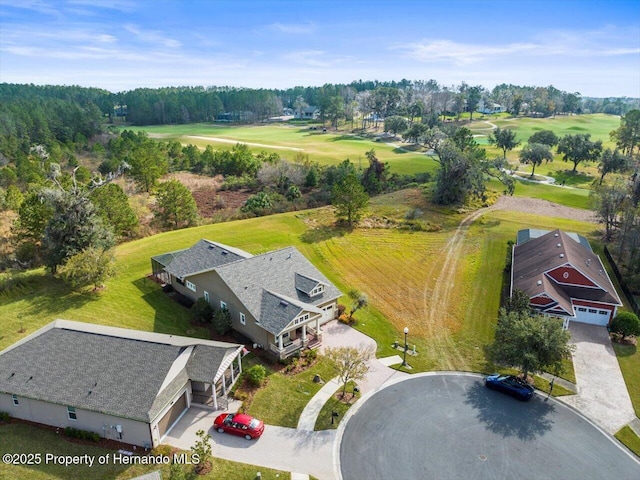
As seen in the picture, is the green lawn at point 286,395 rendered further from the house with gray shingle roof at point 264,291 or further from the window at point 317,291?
the window at point 317,291

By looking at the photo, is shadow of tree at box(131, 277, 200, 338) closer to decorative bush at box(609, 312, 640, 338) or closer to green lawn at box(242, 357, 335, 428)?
green lawn at box(242, 357, 335, 428)

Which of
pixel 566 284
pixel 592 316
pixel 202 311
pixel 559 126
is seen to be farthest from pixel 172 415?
pixel 559 126

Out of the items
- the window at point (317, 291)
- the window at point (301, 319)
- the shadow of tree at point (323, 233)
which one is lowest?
the shadow of tree at point (323, 233)

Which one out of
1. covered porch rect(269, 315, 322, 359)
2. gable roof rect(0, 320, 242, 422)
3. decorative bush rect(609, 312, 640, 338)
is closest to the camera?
gable roof rect(0, 320, 242, 422)

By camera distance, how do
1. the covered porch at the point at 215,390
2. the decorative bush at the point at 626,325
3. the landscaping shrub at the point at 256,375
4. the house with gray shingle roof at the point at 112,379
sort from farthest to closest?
the decorative bush at the point at 626,325, the landscaping shrub at the point at 256,375, the covered porch at the point at 215,390, the house with gray shingle roof at the point at 112,379

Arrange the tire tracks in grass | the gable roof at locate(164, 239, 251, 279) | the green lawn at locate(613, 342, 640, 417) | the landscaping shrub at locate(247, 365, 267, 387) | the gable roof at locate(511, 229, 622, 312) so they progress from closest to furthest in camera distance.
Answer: the landscaping shrub at locate(247, 365, 267, 387) → the green lawn at locate(613, 342, 640, 417) → the tire tracks in grass → the gable roof at locate(164, 239, 251, 279) → the gable roof at locate(511, 229, 622, 312)

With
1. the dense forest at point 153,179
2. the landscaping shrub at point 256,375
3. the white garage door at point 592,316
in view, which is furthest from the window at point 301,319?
→ the white garage door at point 592,316

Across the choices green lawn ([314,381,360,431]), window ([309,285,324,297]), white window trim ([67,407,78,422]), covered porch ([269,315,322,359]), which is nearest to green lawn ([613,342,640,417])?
green lawn ([314,381,360,431])
